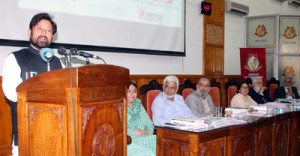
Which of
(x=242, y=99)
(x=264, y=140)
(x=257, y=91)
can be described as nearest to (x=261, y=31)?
(x=257, y=91)

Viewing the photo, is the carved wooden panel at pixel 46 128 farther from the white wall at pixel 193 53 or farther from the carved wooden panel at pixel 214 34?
the carved wooden panel at pixel 214 34

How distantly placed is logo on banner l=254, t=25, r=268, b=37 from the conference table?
346cm

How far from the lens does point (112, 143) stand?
1528 millimetres

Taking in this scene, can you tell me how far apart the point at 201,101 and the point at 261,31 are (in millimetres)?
3660

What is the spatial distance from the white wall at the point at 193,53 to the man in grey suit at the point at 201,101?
2.96ft

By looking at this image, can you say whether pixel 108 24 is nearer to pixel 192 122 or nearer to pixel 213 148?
pixel 192 122

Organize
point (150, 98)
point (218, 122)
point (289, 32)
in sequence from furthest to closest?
point (289, 32)
point (150, 98)
point (218, 122)

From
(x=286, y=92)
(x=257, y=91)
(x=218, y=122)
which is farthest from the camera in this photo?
(x=286, y=92)

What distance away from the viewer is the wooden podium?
1.35 m

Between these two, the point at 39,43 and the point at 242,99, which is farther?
the point at 242,99

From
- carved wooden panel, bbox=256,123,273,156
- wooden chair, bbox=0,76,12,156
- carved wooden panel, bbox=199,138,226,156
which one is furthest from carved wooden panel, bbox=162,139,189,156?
wooden chair, bbox=0,76,12,156

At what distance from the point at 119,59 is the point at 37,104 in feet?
8.99

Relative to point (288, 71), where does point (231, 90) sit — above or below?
below

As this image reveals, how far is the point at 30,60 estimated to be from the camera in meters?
1.89
